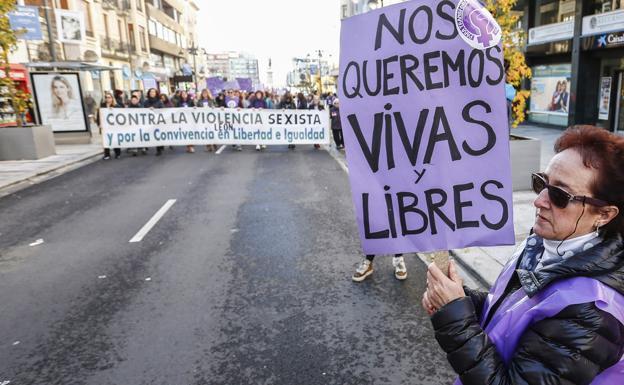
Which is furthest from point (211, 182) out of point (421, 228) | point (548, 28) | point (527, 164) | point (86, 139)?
point (548, 28)

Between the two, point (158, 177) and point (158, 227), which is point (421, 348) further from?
point (158, 177)

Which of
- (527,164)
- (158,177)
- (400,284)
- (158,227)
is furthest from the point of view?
(158,177)

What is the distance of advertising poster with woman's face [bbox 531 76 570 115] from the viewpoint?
16.9 m

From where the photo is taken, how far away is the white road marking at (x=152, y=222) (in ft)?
21.0

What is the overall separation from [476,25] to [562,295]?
1.16m

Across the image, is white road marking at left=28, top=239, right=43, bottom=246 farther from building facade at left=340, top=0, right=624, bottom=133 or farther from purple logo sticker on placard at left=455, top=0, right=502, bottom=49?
building facade at left=340, top=0, right=624, bottom=133

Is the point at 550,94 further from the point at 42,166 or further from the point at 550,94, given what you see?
the point at 42,166

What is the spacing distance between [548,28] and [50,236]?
18.1 metres

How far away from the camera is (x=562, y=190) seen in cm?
149

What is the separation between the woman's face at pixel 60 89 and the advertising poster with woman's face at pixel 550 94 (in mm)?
18575

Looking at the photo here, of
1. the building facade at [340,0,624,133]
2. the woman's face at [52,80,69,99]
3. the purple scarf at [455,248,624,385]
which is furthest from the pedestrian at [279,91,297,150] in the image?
the purple scarf at [455,248,624,385]

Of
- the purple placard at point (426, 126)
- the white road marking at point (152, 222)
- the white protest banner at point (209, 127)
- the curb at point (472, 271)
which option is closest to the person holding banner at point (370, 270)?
the curb at point (472, 271)

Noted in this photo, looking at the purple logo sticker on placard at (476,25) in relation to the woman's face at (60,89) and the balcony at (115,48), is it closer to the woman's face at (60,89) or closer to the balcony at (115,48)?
the woman's face at (60,89)

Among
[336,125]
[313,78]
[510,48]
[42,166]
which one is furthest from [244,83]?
[313,78]
